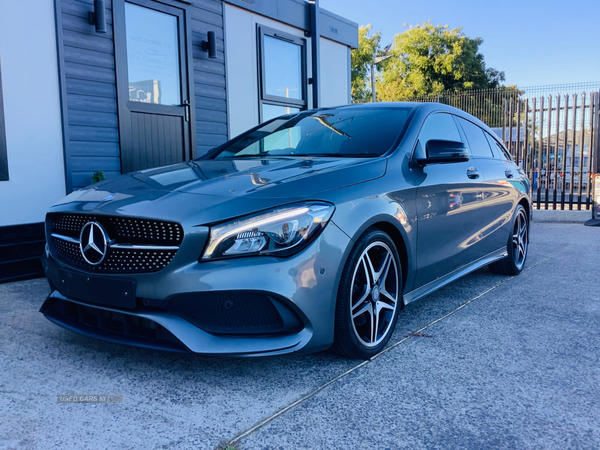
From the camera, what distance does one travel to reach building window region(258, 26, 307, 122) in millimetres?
7909

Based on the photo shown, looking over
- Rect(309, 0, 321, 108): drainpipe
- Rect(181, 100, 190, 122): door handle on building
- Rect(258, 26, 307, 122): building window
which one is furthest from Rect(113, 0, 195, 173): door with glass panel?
Rect(309, 0, 321, 108): drainpipe

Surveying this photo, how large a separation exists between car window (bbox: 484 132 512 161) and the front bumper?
2845 millimetres

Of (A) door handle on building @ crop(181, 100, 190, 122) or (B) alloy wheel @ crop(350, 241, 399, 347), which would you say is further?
(A) door handle on building @ crop(181, 100, 190, 122)

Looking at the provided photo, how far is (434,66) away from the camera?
42.9 meters

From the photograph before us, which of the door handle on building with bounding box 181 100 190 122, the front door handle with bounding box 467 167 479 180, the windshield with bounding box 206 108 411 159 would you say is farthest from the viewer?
the door handle on building with bounding box 181 100 190 122

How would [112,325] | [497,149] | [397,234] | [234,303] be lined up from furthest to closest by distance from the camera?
[497,149] < [397,234] < [112,325] < [234,303]

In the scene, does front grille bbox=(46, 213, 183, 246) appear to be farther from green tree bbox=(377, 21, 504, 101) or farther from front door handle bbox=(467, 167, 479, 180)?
green tree bbox=(377, 21, 504, 101)

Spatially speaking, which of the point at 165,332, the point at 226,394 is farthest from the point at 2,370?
the point at 226,394

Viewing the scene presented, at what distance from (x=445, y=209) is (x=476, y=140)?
124 centimetres

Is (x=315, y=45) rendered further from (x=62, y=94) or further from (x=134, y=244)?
(x=134, y=244)

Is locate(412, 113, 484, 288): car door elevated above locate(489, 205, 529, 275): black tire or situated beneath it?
elevated above

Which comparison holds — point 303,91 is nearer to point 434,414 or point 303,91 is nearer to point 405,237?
point 405,237

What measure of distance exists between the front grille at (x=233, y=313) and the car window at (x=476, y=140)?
2.61 metres

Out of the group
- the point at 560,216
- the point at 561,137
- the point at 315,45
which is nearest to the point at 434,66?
the point at 561,137
